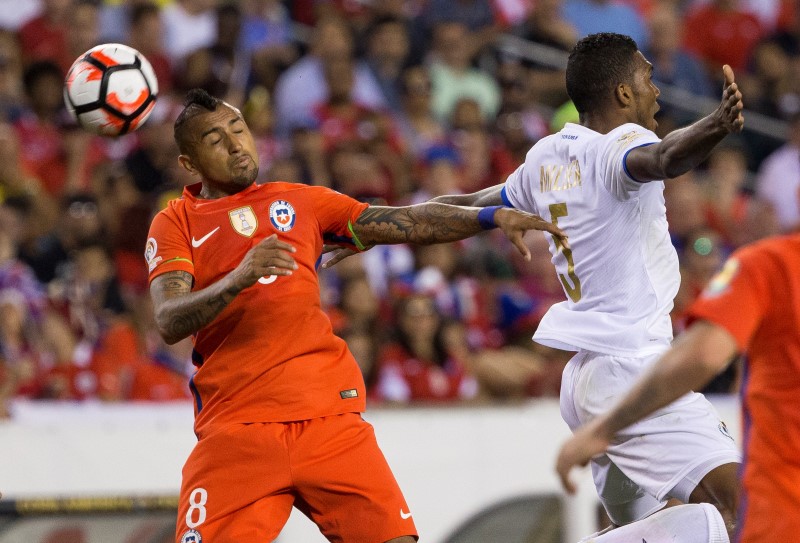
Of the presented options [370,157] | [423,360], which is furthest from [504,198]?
[370,157]

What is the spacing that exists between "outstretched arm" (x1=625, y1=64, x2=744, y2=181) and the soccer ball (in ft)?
9.56

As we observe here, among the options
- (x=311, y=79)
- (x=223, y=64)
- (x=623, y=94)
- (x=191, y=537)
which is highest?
(x=223, y=64)

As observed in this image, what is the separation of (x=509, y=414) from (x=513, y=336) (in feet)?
5.23

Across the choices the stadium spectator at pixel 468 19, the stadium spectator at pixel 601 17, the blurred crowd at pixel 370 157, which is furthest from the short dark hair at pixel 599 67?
the stadium spectator at pixel 601 17

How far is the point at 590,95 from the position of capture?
5.10 meters

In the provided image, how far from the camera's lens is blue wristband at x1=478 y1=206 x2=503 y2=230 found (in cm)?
500

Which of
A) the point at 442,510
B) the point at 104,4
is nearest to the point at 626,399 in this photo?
the point at 442,510

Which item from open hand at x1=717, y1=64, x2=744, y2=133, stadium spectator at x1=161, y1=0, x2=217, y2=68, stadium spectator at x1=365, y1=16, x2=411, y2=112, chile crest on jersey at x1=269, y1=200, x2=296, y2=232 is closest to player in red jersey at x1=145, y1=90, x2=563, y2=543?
chile crest on jersey at x1=269, y1=200, x2=296, y2=232

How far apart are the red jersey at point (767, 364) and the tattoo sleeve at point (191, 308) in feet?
7.10

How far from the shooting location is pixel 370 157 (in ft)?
35.9

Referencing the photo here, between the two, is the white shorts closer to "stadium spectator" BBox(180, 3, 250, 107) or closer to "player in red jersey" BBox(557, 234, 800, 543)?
"player in red jersey" BBox(557, 234, 800, 543)

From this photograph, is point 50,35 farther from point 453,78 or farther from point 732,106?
point 732,106

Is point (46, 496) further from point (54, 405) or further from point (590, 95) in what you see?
point (590, 95)

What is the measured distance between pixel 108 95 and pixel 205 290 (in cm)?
164
